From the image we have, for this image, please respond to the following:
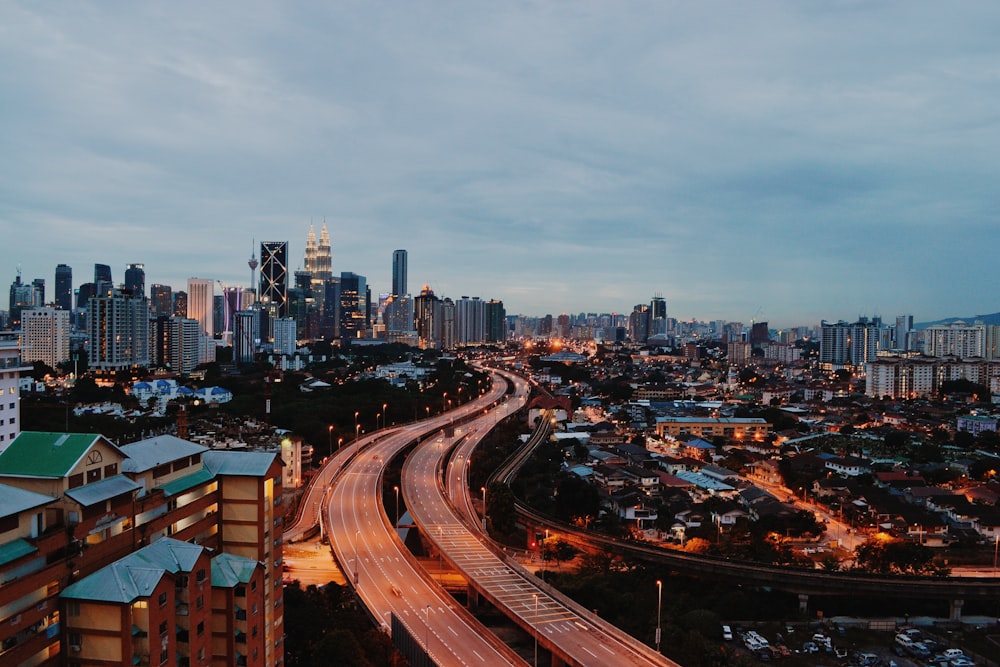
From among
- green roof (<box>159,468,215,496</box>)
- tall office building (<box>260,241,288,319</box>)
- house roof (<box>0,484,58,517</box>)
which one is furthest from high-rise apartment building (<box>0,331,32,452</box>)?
tall office building (<box>260,241,288,319</box>)

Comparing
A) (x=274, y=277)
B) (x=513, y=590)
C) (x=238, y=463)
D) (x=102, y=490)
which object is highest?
(x=274, y=277)

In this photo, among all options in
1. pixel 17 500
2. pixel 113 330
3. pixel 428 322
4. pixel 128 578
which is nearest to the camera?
pixel 17 500

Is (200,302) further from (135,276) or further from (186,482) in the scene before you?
(186,482)

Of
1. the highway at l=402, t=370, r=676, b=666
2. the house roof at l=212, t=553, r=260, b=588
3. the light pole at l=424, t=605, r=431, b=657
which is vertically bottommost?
the light pole at l=424, t=605, r=431, b=657

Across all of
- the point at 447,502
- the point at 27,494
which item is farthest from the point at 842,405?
the point at 27,494

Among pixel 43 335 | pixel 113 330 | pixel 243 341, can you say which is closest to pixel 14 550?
pixel 113 330

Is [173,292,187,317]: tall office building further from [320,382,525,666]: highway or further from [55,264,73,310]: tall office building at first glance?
[320,382,525,666]: highway
